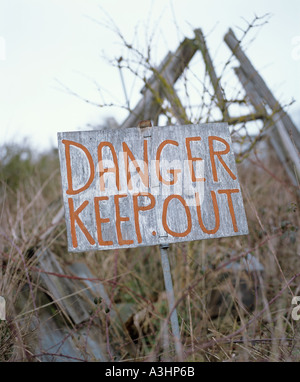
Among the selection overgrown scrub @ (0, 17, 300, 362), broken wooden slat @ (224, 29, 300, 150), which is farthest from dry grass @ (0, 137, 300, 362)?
broken wooden slat @ (224, 29, 300, 150)

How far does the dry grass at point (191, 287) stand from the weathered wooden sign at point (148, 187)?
11.9 inches

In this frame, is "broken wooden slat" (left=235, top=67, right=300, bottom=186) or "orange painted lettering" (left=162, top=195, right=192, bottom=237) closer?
"orange painted lettering" (left=162, top=195, right=192, bottom=237)

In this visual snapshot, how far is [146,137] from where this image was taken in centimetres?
154

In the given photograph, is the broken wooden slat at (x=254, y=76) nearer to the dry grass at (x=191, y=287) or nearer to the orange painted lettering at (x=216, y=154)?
the dry grass at (x=191, y=287)

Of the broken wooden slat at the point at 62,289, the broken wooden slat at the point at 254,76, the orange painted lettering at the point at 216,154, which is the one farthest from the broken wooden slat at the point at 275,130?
the broken wooden slat at the point at 62,289

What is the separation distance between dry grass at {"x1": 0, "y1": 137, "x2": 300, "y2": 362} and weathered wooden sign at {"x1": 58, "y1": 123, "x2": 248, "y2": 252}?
0.99ft

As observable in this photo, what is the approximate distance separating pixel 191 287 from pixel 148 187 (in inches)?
19.9

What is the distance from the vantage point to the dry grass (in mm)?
1698

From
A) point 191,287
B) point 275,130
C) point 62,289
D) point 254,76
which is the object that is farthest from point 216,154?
point 275,130

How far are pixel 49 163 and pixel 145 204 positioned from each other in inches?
215

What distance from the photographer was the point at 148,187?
1495 millimetres

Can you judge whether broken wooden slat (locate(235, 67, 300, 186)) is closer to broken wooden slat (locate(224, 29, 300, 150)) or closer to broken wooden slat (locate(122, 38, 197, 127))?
broken wooden slat (locate(224, 29, 300, 150))
